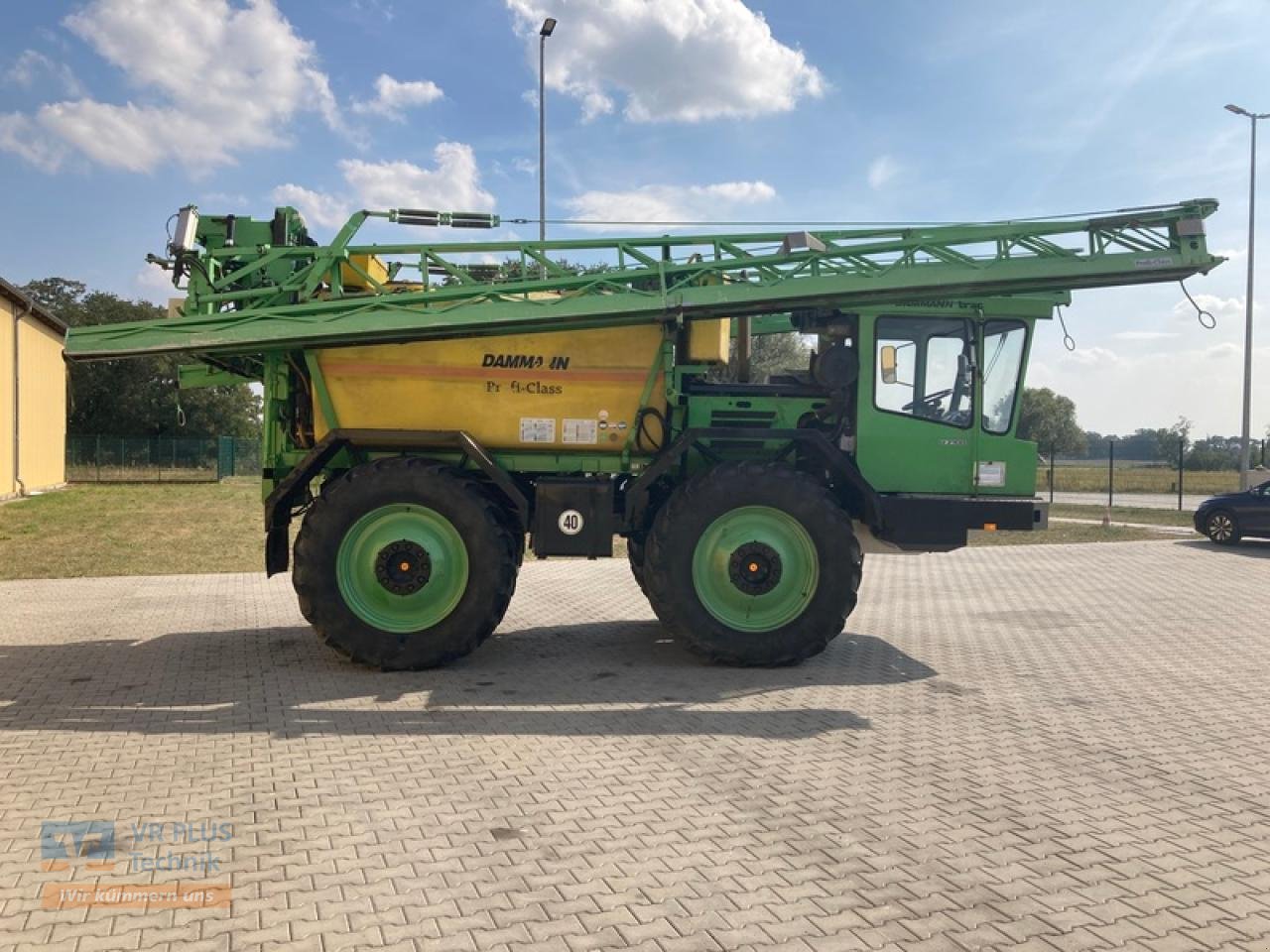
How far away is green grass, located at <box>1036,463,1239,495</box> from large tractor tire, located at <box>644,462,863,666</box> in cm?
2823

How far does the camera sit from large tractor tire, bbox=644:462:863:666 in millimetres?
7566

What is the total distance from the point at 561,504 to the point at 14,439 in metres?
24.8

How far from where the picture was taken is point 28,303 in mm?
26031

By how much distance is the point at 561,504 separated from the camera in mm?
7863

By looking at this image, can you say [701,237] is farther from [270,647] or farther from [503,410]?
[270,647]

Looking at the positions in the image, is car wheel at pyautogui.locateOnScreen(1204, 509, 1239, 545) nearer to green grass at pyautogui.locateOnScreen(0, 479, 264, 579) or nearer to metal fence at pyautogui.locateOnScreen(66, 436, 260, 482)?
green grass at pyautogui.locateOnScreen(0, 479, 264, 579)

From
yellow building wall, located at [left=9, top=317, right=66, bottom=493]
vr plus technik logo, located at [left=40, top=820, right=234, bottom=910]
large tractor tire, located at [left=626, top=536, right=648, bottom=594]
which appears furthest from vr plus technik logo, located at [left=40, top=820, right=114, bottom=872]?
yellow building wall, located at [left=9, top=317, right=66, bottom=493]

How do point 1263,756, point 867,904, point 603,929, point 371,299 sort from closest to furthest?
point 603,929 → point 867,904 → point 1263,756 → point 371,299

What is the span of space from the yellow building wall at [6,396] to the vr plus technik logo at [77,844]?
82.9 feet

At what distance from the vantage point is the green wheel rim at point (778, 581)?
25.1ft

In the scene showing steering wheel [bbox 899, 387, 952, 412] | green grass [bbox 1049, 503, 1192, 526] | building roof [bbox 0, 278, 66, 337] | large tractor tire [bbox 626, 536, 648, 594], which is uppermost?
building roof [bbox 0, 278, 66, 337]

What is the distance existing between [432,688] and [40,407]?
27.7 meters

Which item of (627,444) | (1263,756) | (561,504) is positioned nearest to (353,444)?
(561,504)

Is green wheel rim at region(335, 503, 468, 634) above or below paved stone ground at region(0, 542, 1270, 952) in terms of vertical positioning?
above
